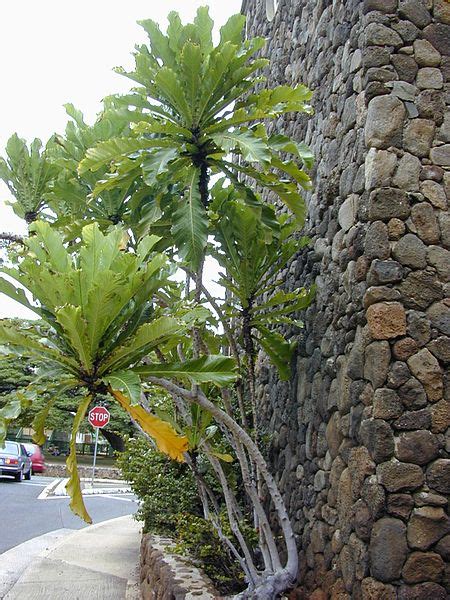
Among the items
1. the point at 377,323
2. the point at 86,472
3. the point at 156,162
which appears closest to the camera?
the point at 377,323

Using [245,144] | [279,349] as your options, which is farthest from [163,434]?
[245,144]

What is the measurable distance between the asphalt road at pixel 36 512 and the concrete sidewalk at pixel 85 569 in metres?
0.78

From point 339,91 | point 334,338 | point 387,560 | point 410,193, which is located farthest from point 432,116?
point 387,560

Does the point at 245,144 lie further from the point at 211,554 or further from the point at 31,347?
the point at 211,554

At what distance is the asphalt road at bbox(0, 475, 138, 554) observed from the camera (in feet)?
33.3

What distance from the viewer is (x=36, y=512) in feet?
40.2

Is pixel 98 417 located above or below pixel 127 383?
below

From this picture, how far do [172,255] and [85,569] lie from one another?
416 cm

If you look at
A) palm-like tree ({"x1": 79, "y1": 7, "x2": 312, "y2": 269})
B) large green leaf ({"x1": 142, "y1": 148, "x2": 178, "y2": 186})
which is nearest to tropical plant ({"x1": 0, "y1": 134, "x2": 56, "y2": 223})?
palm-like tree ({"x1": 79, "y1": 7, "x2": 312, "y2": 269})

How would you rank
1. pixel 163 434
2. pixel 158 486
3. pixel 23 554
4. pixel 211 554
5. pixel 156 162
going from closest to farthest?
pixel 163 434 < pixel 156 162 < pixel 211 554 < pixel 158 486 < pixel 23 554

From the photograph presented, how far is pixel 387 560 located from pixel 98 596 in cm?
374

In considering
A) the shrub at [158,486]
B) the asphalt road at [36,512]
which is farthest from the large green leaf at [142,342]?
the asphalt road at [36,512]

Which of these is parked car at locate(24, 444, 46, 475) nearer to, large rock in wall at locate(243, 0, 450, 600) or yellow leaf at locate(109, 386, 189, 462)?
large rock in wall at locate(243, 0, 450, 600)

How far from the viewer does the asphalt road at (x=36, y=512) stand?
1014 centimetres
